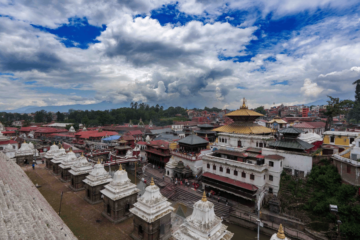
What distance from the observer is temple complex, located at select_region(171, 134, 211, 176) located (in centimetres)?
2884

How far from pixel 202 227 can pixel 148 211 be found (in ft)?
19.0

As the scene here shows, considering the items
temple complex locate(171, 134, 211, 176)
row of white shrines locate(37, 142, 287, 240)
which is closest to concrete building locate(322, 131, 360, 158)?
temple complex locate(171, 134, 211, 176)

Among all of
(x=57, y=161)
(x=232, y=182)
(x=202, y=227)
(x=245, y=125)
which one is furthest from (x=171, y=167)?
(x=202, y=227)

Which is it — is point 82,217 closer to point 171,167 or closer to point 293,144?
point 171,167

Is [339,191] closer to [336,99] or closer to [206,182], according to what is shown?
[206,182]

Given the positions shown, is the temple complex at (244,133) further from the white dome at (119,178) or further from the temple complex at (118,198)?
the white dome at (119,178)

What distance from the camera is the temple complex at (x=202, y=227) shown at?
9039mm

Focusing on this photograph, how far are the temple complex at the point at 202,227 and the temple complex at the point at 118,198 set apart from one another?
29.7ft

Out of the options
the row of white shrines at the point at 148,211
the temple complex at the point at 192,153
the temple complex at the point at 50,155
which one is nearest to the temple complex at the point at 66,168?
the row of white shrines at the point at 148,211

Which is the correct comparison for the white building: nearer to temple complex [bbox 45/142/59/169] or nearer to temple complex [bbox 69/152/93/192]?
temple complex [bbox 69/152/93/192]

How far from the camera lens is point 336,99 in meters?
31.2

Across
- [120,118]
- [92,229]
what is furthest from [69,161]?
[120,118]

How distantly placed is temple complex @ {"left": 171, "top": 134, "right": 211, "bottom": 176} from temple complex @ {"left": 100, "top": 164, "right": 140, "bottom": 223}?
13.1m

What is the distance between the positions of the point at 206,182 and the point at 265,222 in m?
8.21
